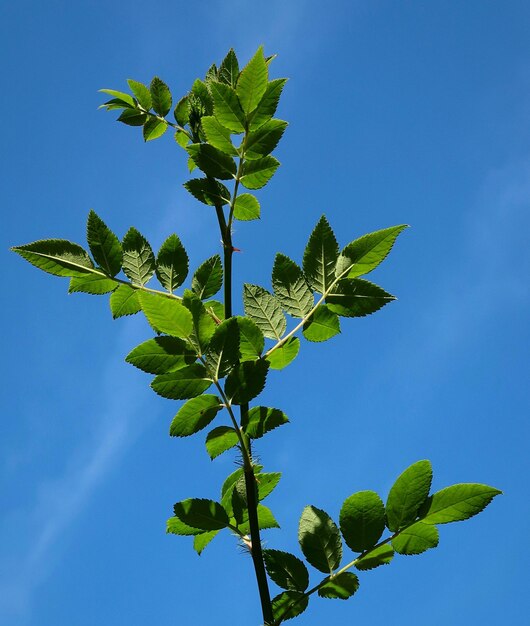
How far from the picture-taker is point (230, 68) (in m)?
1.94

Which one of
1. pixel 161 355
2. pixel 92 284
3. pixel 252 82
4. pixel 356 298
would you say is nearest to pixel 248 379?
pixel 161 355

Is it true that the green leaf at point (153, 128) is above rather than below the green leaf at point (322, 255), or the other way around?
above

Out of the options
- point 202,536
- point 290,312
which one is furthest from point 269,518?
point 290,312

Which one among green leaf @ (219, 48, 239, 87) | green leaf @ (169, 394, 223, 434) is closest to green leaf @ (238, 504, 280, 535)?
green leaf @ (169, 394, 223, 434)

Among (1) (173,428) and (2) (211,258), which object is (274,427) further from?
(2) (211,258)

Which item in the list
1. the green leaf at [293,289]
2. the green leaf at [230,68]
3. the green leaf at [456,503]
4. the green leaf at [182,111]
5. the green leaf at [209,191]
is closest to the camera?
the green leaf at [456,503]

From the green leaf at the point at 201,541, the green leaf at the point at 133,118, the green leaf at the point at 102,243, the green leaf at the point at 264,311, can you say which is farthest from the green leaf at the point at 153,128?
the green leaf at the point at 201,541

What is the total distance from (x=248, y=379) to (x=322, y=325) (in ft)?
0.89

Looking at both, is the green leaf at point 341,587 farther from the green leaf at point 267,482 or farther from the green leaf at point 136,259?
the green leaf at point 136,259

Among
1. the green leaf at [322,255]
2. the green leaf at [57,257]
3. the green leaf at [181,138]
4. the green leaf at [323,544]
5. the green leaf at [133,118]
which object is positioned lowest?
the green leaf at [323,544]

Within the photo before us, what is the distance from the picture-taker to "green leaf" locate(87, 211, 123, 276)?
1789mm

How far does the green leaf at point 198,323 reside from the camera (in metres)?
1.55

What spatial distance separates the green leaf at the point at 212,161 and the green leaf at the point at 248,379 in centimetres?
60

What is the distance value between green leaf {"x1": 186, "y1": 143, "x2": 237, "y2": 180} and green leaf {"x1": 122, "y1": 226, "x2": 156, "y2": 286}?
0.27 metres
